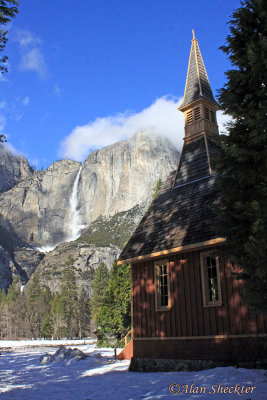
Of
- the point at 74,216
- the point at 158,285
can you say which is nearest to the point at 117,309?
the point at 158,285

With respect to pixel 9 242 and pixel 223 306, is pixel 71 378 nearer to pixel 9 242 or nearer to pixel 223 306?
pixel 223 306

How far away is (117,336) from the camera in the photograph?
2738 centimetres

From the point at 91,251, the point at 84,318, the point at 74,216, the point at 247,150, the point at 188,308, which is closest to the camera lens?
the point at 247,150

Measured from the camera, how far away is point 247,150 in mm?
7277

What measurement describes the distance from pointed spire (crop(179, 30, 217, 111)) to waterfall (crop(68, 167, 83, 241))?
155 meters

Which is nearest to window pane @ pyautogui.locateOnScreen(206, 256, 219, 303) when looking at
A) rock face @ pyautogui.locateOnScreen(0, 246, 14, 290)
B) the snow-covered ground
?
the snow-covered ground

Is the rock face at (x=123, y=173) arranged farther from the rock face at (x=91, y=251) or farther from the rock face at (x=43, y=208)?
the rock face at (x=43, y=208)

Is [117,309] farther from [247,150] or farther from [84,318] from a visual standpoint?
[84,318]

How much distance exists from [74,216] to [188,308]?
547 feet

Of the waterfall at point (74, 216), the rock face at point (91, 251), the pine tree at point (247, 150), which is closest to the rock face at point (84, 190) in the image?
the waterfall at point (74, 216)

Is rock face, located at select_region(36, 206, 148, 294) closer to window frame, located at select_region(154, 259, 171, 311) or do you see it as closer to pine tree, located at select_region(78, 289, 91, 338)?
pine tree, located at select_region(78, 289, 91, 338)

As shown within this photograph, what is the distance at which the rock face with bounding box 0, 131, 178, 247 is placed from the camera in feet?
486

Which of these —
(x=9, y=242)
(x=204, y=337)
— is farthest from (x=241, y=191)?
(x=9, y=242)

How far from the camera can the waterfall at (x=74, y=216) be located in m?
174
